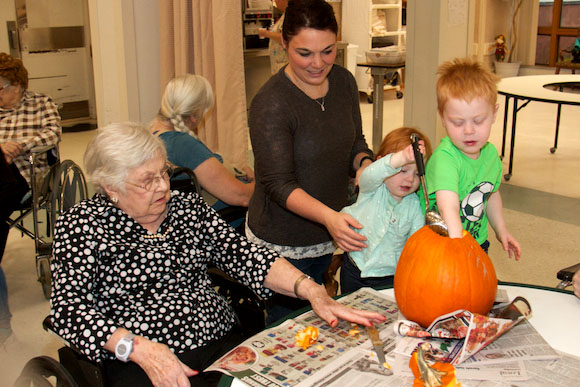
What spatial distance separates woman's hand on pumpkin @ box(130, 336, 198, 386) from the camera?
58.7 inches

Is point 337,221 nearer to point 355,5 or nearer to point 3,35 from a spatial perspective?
point 3,35

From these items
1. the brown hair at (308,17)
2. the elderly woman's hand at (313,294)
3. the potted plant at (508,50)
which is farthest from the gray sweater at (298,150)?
the potted plant at (508,50)

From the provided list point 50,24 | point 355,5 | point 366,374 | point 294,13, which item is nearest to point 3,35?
point 50,24

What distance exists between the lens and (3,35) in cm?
674

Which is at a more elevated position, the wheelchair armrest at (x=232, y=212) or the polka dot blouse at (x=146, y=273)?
the polka dot blouse at (x=146, y=273)

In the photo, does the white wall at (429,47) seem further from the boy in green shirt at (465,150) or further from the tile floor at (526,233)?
the boy in green shirt at (465,150)

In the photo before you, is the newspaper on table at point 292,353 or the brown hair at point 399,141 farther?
the brown hair at point 399,141

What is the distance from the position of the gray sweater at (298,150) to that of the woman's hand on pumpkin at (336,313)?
456 millimetres

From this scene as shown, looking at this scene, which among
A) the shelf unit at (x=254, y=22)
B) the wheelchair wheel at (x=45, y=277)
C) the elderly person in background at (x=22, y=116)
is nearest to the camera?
the wheelchair wheel at (x=45, y=277)

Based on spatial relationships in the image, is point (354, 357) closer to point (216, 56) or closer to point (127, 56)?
point (216, 56)

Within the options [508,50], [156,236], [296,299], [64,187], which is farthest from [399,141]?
[508,50]

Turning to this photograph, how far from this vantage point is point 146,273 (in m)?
1.75

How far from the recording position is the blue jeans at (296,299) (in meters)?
2.17

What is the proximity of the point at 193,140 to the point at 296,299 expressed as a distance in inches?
37.1
